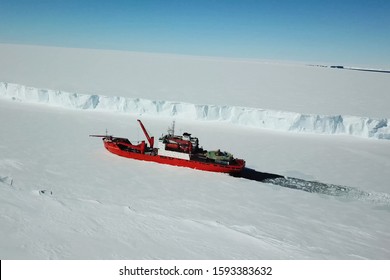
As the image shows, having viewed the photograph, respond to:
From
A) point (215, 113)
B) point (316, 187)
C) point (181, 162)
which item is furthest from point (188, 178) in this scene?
point (215, 113)

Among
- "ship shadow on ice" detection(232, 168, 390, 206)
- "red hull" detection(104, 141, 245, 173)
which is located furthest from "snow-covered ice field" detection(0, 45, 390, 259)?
"red hull" detection(104, 141, 245, 173)

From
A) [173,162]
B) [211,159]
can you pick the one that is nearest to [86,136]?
[173,162]

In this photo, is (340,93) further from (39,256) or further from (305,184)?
(39,256)

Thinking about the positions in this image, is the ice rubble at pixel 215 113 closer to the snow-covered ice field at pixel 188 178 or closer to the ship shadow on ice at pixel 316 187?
the snow-covered ice field at pixel 188 178

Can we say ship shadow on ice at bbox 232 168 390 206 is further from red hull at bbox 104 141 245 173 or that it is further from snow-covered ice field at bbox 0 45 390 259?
red hull at bbox 104 141 245 173

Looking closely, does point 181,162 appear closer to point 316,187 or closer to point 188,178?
point 188,178
